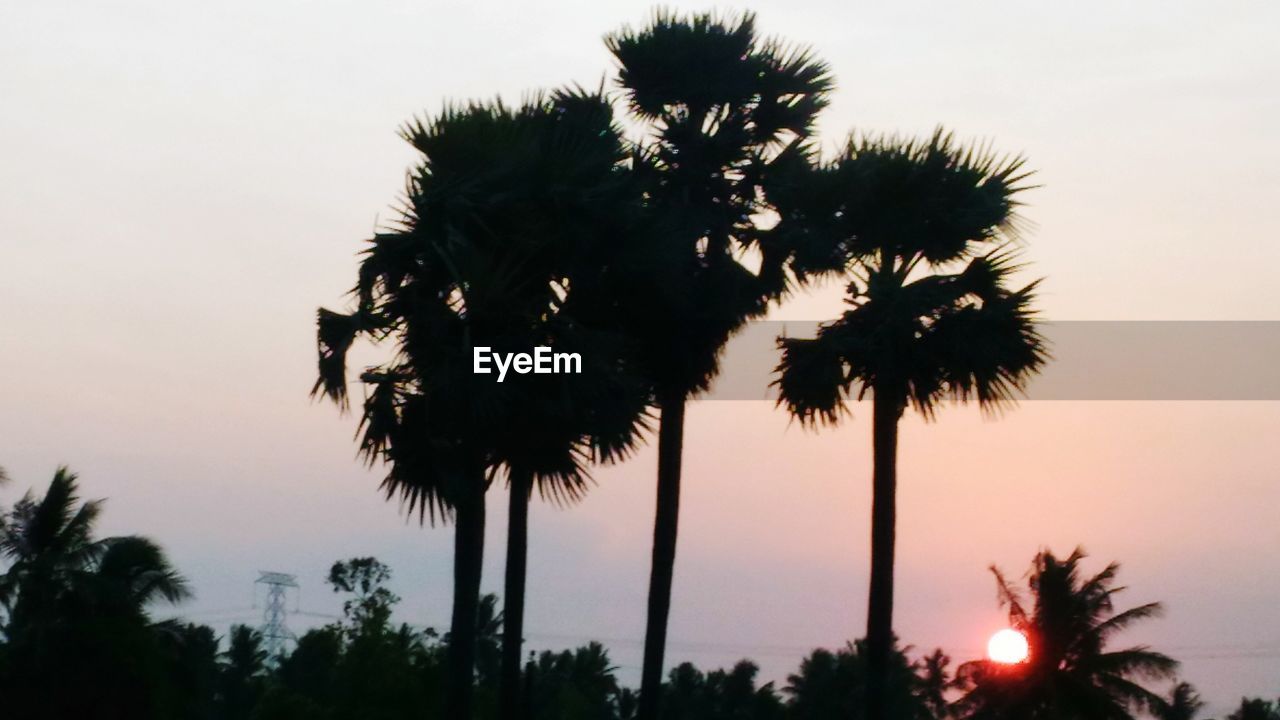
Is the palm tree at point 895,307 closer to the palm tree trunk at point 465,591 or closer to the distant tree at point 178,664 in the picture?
the palm tree trunk at point 465,591

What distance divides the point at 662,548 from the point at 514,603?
3231 millimetres

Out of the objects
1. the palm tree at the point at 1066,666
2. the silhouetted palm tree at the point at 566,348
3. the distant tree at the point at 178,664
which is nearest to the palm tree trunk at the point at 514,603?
the silhouetted palm tree at the point at 566,348

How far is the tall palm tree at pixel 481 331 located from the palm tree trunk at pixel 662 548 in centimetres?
243

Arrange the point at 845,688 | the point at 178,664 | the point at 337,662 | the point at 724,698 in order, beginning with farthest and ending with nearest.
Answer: the point at 724,698 < the point at 845,688 < the point at 337,662 < the point at 178,664

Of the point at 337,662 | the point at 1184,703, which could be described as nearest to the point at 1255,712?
the point at 1184,703

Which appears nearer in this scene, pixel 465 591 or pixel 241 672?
pixel 465 591

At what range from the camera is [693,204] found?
2866cm

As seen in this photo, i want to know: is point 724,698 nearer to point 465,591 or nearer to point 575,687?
point 575,687

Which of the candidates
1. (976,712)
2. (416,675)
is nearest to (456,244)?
(416,675)

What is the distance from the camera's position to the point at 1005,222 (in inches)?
1034

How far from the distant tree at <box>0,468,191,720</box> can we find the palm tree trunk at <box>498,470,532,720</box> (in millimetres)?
9023

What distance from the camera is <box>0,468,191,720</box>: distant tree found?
29.5 metres

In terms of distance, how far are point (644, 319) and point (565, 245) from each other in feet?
8.97

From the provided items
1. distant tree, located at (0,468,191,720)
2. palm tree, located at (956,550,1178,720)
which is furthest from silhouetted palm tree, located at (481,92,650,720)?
palm tree, located at (956,550,1178,720)
